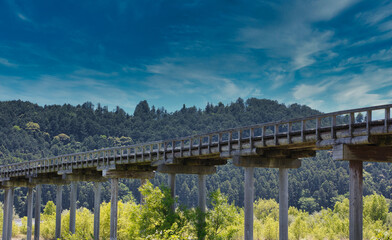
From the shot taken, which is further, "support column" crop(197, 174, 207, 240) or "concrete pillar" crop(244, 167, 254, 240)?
"support column" crop(197, 174, 207, 240)

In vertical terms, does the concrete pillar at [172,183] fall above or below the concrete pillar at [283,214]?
above

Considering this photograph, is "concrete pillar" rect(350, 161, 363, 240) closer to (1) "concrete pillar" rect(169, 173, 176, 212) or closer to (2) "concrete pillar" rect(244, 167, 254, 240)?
(2) "concrete pillar" rect(244, 167, 254, 240)

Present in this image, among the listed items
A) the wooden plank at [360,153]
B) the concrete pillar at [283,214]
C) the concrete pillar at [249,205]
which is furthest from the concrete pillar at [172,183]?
the wooden plank at [360,153]

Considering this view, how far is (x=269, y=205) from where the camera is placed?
326 ft

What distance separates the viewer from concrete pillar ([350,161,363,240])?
17.6 m

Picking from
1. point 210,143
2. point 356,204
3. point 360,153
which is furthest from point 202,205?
point 356,204

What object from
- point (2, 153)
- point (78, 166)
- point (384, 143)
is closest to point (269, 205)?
point (78, 166)

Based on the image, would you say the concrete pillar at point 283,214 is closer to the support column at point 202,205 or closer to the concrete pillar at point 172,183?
the support column at point 202,205

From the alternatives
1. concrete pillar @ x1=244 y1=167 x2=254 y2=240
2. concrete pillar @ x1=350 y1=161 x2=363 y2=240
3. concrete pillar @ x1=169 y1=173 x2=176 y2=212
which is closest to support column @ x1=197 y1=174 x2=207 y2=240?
concrete pillar @ x1=169 y1=173 x2=176 y2=212

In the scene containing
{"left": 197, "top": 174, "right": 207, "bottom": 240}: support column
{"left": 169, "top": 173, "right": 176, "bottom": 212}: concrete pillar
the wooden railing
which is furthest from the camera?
{"left": 197, "top": 174, "right": 207, "bottom": 240}: support column

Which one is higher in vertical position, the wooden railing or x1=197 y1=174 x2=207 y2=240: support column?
the wooden railing

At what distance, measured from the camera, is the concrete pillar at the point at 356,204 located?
17.6 m

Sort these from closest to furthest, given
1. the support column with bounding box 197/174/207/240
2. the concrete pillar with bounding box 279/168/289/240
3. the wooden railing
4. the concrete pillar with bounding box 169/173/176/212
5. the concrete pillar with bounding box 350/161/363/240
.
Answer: the concrete pillar with bounding box 350/161/363/240 < the wooden railing < the concrete pillar with bounding box 279/168/289/240 < the concrete pillar with bounding box 169/173/176/212 < the support column with bounding box 197/174/207/240

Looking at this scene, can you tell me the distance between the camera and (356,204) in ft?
58.2
